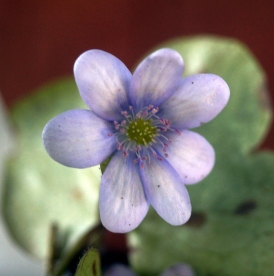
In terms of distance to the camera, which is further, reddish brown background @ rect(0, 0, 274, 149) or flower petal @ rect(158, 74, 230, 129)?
reddish brown background @ rect(0, 0, 274, 149)

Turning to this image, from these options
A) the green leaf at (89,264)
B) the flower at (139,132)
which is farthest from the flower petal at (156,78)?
the green leaf at (89,264)

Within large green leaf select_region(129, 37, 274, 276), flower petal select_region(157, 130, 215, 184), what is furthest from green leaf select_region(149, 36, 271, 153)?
flower petal select_region(157, 130, 215, 184)

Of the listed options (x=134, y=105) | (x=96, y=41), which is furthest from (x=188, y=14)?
(x=134, y=105)

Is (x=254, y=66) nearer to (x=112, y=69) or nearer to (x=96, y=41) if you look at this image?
(x=112, y=69)

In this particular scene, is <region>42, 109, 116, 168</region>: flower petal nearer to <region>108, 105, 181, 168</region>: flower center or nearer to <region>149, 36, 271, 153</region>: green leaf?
<region>108, 105, 181, 168</region>: flower center

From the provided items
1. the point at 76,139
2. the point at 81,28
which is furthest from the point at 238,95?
the point at 81,28

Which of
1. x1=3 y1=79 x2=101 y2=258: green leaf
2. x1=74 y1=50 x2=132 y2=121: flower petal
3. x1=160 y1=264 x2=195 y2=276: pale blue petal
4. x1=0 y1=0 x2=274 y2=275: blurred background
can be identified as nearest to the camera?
x1=74 y1=50 x2=132 y2=121: flower petal

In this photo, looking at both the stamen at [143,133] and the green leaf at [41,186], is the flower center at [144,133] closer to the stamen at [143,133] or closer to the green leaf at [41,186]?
the stamen at [143,133]
